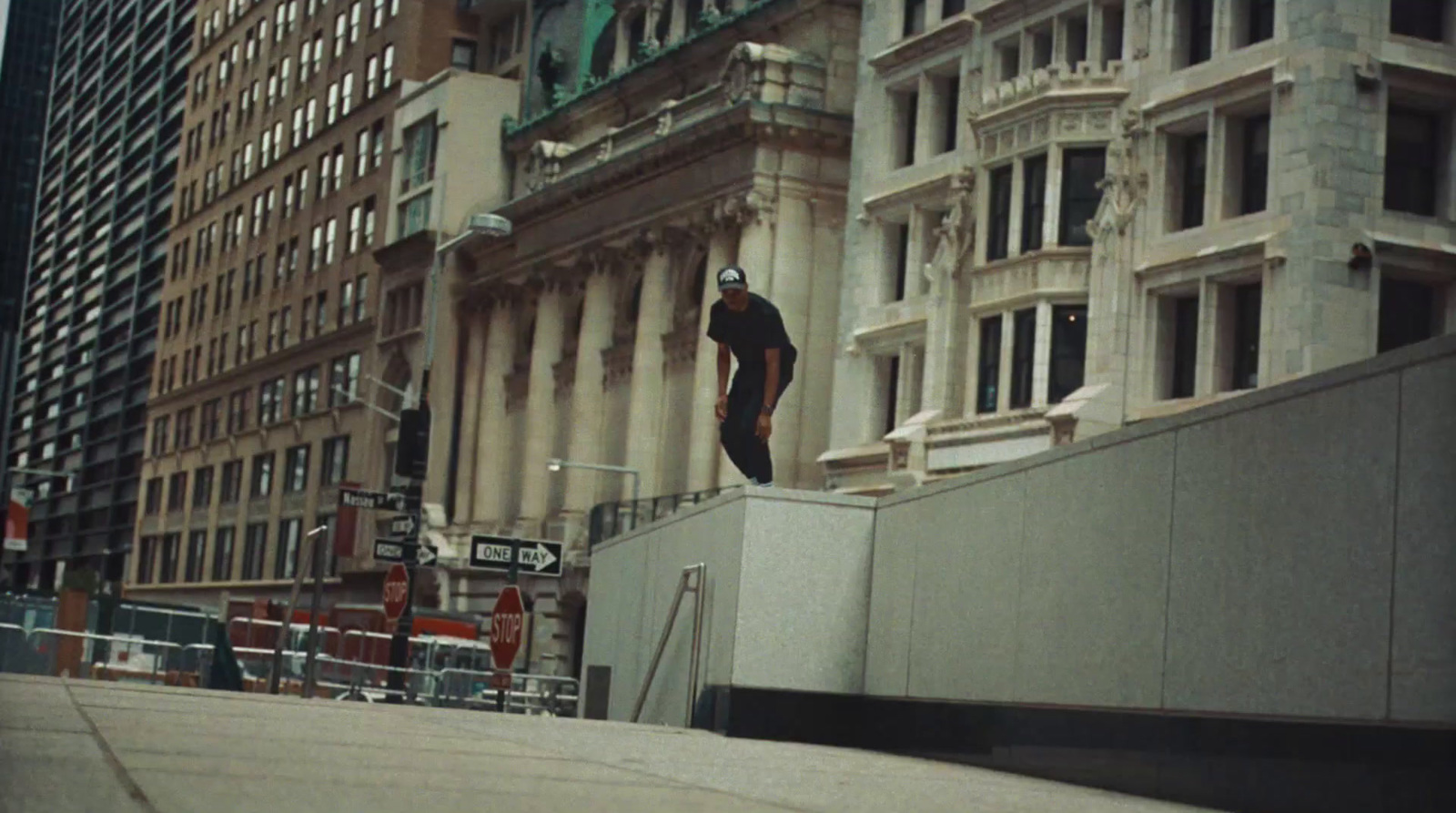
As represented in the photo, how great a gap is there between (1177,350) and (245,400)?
70203 mm

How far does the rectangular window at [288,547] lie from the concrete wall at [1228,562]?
81.9 m

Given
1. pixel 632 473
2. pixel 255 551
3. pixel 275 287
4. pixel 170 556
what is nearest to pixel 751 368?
pixel 632 473

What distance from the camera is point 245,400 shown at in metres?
108

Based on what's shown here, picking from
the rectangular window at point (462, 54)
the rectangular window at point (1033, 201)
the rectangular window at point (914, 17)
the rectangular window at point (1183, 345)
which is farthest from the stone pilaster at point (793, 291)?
the rectangular window at point (462, 54)

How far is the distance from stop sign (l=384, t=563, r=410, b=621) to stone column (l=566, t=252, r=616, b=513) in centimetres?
3651

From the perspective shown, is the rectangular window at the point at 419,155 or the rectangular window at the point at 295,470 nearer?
the rectangular window at the point at 419,155

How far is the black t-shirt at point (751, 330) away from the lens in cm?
2112

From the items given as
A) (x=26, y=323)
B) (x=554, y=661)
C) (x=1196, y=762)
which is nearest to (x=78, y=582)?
(x=554, y=661)

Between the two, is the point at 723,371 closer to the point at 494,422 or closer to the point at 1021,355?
the point at 1021,355

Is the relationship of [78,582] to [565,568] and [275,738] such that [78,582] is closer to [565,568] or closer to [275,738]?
[565,568]

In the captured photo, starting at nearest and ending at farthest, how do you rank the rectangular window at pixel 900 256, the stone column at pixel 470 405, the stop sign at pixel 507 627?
the stop sign at pixel 507 627 < the rectangular window at pixel 900 256 < the stone column at pixel 470 405

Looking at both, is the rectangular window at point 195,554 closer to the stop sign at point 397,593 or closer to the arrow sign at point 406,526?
the arrow sign at point 406,526

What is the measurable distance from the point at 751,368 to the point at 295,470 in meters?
80.7

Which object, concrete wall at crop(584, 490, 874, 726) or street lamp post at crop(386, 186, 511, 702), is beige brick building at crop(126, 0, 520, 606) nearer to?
street lamp post at crop(386, 186, 511, 702)
